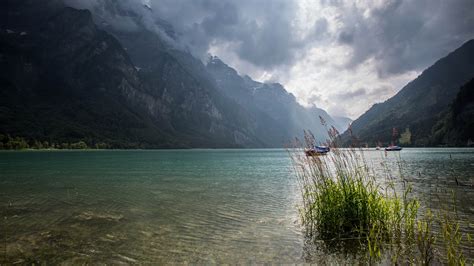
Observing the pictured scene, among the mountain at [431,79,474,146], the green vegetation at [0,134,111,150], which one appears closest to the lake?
the green vegetation at [0,134,111,150]

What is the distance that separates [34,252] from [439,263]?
12.3m

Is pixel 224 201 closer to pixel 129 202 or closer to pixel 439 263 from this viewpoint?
pixel 129 202

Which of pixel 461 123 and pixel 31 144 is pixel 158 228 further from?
pixel 461 123

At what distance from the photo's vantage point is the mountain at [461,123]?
501ft

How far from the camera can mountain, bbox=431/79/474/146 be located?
6014 inches

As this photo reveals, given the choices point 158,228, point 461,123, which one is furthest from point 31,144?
point 461,123

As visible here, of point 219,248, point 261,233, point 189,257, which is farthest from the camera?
point 261,233

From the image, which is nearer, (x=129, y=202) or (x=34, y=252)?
(x=34, y=252)

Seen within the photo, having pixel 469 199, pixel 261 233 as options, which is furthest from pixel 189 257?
pixel 469 199

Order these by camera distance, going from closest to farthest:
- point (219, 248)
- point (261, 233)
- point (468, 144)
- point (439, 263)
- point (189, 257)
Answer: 1. point (439, 263)
2. point (189, 257)
3. point (219, 248)
4. point (261, 233)
5. point (468, 144)

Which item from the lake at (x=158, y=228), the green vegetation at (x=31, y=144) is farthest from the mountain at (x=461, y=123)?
the green vegetation at (x=31, y=144)

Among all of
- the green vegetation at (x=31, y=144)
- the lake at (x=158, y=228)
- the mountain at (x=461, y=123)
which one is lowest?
the lake at (x=158, y=228)

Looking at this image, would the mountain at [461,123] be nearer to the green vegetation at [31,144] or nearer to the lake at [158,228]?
the lake at [158,228]

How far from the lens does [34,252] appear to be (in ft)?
28.8
